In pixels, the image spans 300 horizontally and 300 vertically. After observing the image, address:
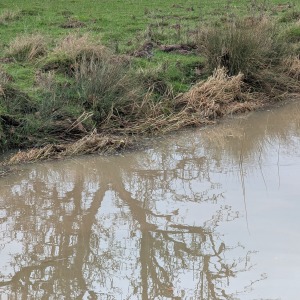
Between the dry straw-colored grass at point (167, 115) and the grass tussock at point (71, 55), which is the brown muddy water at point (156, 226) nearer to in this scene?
the dry straw-colored grass at point (167, 115)

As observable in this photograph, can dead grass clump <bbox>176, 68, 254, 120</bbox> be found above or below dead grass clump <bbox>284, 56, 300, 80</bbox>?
below

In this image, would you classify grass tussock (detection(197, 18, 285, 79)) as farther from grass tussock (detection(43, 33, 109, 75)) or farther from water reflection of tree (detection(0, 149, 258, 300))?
water reflection of tree (detection(0, 149, 258, 300))

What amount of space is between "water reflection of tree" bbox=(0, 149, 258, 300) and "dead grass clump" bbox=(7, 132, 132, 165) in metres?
0.46

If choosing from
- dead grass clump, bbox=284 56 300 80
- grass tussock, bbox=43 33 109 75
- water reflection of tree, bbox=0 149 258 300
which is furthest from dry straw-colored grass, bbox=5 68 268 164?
grass tussock, bbox=43 33 109 75

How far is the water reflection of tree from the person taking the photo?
5.84 meters

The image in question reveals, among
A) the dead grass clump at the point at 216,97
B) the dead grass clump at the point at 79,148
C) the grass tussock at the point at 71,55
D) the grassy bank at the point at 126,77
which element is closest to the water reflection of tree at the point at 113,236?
the dead grass clump at the point at 79,148

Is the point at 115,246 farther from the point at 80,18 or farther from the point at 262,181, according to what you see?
the point at 80,18

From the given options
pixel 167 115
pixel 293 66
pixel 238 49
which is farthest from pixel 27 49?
pixel 293 66

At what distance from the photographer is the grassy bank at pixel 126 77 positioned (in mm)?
9766

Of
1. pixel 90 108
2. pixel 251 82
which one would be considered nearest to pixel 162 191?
pixel 90 108

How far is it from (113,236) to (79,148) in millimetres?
2799

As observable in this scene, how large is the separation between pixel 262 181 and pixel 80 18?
9795 mm

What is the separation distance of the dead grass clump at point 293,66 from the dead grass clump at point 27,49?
472 cm

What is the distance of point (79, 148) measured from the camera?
9.30 m
